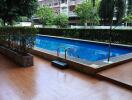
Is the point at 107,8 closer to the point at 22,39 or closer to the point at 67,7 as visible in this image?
the point at 22,39

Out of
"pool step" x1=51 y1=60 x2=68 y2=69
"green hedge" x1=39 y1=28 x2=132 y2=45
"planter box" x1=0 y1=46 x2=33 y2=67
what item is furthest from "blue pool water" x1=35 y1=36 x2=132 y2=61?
"pool step" x1=51 y1=60 x2=68 y2=69

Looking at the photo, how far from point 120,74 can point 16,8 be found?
20.0 ft

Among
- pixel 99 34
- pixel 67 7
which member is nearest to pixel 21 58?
pixel 99 34

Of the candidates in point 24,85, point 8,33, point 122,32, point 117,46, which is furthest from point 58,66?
point 122,32

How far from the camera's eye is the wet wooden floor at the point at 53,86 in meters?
3.74

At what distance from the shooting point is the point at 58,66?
19.5 ft

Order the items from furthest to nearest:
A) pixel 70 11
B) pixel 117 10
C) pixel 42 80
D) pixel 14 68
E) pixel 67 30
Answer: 1. pixel 70 11
2. pixel 67 30
3. pixel 117 10
4. pixel 14 68
5. pixel 42 80

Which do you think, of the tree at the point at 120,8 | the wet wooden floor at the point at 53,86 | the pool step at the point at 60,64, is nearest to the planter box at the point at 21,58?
the wet wooden floor at the point at 53,86

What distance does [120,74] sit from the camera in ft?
16.3

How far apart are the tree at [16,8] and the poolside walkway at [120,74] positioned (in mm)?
5580

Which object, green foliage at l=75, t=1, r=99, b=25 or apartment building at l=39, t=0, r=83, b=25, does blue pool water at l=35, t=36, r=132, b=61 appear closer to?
green foliage at l=75, t=1, r=99, b=25

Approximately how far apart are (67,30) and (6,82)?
11.1m

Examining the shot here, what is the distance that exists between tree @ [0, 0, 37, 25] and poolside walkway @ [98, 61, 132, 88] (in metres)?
5.58

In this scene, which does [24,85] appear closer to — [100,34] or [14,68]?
[14,68]
